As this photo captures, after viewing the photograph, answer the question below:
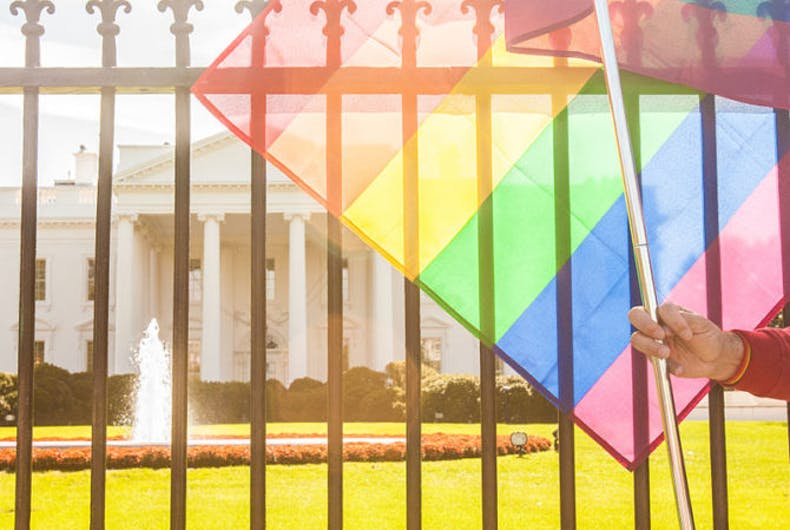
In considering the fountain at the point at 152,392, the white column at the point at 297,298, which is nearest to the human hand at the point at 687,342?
the fountain at the point at 152,392

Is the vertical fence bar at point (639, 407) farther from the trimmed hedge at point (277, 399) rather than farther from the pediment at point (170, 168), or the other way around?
the pediment at point (170, 168)

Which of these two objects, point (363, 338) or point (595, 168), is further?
point (363, 338)

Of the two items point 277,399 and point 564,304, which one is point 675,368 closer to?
point 564,304

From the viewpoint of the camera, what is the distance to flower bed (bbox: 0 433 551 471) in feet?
31.9

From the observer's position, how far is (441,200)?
7.29 ft

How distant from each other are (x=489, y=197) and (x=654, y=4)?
582mm

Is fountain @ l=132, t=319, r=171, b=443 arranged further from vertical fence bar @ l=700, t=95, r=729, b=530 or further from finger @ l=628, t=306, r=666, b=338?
A: finger @ l=628, t=306, r=666, b=338

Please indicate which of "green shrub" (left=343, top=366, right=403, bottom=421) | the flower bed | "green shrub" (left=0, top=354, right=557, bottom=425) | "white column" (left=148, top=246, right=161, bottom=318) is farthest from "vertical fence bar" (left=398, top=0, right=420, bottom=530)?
"white column" (left=148, top=246, right=161, bottom=318)

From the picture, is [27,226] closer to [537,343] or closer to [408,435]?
[408,435]

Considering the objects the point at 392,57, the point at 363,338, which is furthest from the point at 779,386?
the point at 363,338

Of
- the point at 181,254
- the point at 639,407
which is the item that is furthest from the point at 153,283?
the point at 639,407

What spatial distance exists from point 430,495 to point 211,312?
2042 cm

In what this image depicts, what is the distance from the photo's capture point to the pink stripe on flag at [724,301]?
7.16 feet

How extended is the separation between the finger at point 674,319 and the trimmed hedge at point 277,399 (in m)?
15.4
